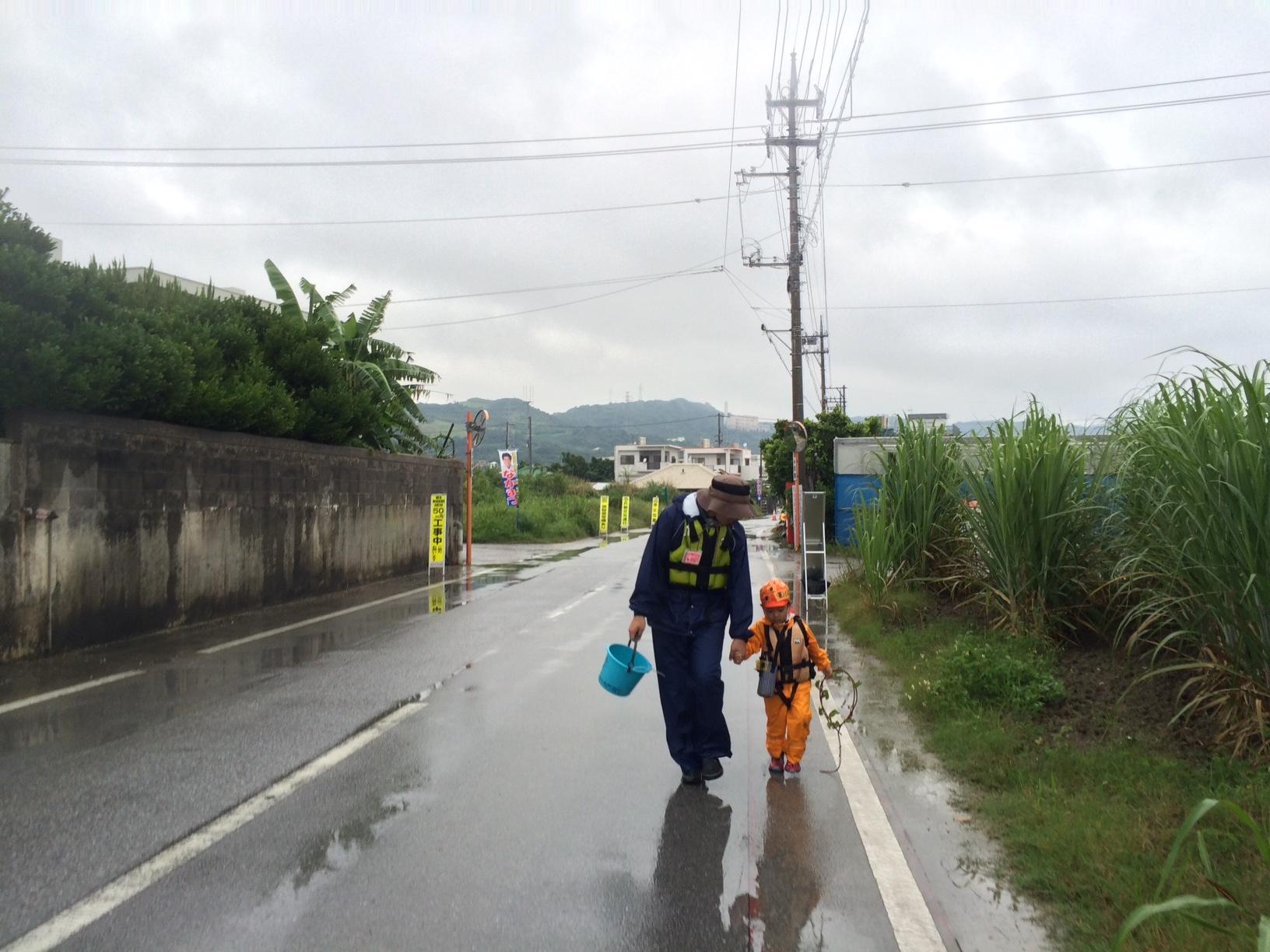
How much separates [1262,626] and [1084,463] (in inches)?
131

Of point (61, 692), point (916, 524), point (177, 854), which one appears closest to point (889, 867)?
point (177, 854)

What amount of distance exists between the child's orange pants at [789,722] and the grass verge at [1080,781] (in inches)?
38.0

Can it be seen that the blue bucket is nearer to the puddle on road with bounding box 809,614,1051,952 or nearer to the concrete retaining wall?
the puddle on road with bounding box 809,614,1051,952

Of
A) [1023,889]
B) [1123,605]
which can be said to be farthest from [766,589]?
[1123,605]

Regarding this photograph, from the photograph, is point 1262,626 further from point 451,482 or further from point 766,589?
point 451,482

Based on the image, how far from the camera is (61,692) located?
8.13m

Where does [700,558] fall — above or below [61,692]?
above

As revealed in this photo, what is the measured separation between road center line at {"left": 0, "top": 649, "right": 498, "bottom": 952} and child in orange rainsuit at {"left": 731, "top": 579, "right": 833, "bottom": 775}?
8.42 feet

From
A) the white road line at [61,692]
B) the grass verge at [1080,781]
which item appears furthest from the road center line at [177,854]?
the grass verge at [1080,781]

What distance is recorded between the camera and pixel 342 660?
9688mm

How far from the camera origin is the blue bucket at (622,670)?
228 inches

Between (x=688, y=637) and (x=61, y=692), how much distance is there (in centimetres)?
556

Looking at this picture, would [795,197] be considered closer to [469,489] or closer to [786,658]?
[469,489]

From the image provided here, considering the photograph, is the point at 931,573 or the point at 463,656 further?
the point at 931,573
